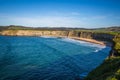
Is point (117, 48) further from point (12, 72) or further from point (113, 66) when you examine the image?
point (12, 72)

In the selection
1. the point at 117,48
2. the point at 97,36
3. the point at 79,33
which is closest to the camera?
the point at 117,48

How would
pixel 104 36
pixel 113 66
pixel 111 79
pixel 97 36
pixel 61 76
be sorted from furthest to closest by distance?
pixel 97 36 < pixel 104 36 < pixel 61 76 < pixel 113 66 < pixel 111 79

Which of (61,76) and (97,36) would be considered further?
(97,36)

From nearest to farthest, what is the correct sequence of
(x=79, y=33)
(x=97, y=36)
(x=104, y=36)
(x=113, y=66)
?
(x=113, y=66) → (x=104, y=36) → (x=97, y=36) → (x=79, y=33)

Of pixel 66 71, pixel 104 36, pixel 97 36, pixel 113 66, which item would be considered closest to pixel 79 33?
pixel 97 36

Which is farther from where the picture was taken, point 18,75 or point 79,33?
point 79,33

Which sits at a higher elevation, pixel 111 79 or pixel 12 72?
pixel 111 79

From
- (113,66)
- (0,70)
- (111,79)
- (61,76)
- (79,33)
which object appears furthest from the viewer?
(79,33)

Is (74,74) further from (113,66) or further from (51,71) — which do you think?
(113,66)

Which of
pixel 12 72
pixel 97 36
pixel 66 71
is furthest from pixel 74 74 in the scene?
pixel 97 36

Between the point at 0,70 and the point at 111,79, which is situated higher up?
the point at 111,79
